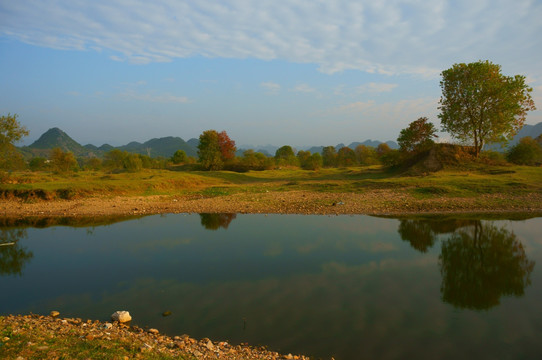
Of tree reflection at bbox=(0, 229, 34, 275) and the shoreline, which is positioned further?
the shoreline

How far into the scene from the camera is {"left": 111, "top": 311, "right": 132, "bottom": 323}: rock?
7.66 meters

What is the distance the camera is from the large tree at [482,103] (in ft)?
104

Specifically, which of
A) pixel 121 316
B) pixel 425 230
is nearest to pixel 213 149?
pixel 425 230

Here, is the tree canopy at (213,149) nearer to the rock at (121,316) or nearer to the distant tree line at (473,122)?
the distant tree line at (473,122)

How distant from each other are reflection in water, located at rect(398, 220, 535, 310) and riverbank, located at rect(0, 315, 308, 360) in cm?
613

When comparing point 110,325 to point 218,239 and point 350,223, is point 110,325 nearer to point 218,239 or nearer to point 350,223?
point 218,239

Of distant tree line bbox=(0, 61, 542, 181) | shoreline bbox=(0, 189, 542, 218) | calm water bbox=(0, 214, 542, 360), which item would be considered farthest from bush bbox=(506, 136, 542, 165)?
calm water bbox=(0, 214, 542, 360)

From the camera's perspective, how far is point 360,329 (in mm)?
7184

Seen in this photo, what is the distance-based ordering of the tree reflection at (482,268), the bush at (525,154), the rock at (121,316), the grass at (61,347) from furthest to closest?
the bush at (525,154) → the tree reflection at (482,268) → the rock at (121,316) → the grass at (61,347)

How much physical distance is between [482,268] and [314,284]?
6.25 meters

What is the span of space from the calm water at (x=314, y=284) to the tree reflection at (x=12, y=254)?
101mm

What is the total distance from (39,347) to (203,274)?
222 inches

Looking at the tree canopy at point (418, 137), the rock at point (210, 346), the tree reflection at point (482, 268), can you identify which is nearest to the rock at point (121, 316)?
the rock at point (210, 346)

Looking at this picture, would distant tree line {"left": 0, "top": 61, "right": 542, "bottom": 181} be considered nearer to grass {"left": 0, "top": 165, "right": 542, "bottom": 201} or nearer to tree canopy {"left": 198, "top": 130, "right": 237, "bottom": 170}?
grass {"left": 0, "top": 165, "right": 542, "bottom": 201}
